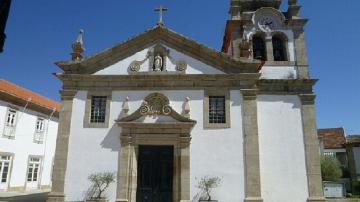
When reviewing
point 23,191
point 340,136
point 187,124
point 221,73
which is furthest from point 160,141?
point 340,136

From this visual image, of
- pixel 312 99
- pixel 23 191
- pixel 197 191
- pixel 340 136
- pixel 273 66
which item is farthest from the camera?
pixel 340 136

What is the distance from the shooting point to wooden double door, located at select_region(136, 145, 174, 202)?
1355cm

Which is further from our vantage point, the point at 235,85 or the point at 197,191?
the point at 235,85

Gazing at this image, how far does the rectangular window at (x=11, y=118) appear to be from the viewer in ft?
75.3

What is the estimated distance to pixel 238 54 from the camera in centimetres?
1595

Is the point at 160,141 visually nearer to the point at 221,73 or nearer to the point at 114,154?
the point at 114,154

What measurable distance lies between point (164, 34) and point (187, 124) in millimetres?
4491

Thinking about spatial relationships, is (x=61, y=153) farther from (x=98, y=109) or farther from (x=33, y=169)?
(x=33, y=169)

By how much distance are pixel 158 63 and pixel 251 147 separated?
553 centimetres

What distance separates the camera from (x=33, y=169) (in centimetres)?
2567

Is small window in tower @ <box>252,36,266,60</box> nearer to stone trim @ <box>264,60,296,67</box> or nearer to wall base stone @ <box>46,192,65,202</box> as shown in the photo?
stone trim @ <box>264,60,296,67</box>

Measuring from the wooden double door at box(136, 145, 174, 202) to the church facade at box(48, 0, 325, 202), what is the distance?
42mm

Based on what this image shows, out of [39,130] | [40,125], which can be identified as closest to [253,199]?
[39,130]

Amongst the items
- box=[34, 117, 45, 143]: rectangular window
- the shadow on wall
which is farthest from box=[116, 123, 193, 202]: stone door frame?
box=[34, 117, 45, 143]: rectangular window
